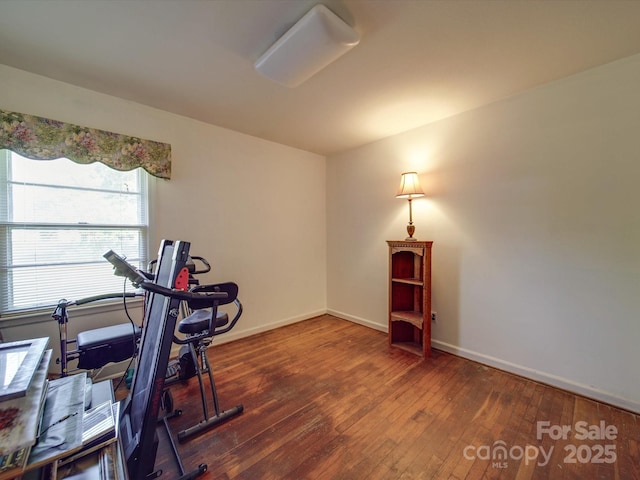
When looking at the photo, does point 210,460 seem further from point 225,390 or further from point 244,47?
point 244,47

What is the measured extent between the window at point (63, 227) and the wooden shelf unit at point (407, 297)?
2.58 metres

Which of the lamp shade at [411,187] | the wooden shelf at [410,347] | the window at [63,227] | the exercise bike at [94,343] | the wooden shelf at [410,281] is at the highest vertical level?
the lamp shade at [411,187]

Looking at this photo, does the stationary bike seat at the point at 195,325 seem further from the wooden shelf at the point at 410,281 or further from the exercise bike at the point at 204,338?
the wooden shelf at the point at 410,281

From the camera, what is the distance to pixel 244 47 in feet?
5.55

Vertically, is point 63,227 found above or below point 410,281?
above

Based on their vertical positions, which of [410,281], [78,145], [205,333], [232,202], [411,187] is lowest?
[205,333]

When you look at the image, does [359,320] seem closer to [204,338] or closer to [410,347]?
[410,347]

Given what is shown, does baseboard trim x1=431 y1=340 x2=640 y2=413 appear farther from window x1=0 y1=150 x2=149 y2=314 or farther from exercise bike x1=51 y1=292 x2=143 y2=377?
window x1=0 y1=150 x2=149 y2=314

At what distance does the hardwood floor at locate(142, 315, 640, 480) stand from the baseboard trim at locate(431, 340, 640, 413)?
6 cm

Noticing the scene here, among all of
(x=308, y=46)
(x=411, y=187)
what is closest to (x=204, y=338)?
(x=308, y=46)

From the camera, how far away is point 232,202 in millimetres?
3080

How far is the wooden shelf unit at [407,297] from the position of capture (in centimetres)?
267

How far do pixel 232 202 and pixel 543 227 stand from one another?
3070 mm

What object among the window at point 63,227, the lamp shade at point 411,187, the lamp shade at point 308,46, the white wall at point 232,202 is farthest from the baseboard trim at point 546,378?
the window at point 63,227
